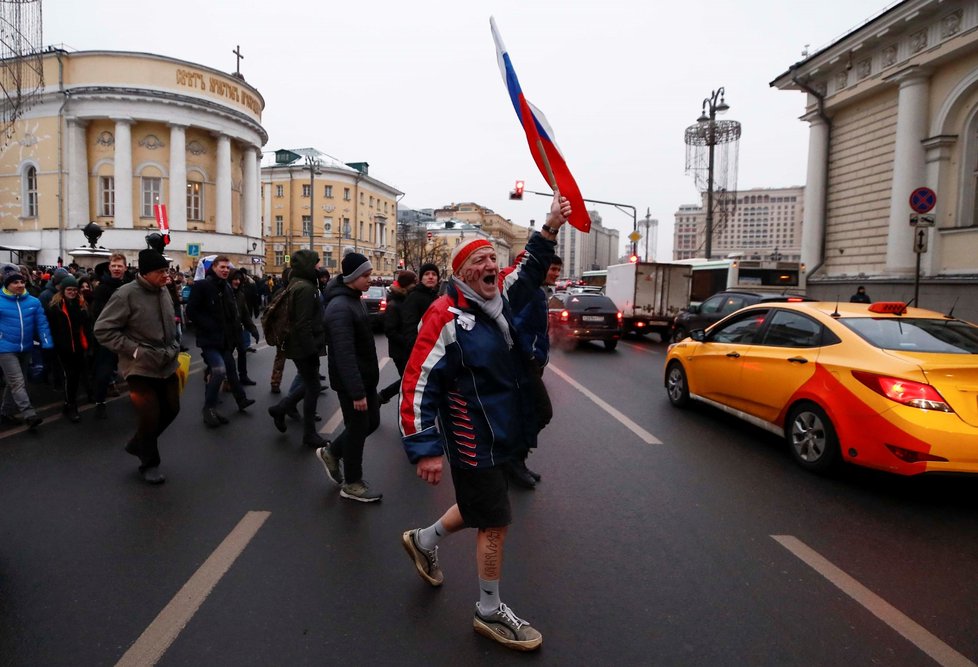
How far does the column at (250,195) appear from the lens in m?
44.4

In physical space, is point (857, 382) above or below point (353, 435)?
above

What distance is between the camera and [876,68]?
808 inches

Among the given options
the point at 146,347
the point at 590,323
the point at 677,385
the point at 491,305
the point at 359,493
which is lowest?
the point at 359,493

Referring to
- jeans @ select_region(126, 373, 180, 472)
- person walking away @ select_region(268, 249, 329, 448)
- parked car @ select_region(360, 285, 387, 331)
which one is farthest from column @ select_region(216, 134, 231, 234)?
jeans @ select_region(126, 373, 180, 472)

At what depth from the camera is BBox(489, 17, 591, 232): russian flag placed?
3.15 m

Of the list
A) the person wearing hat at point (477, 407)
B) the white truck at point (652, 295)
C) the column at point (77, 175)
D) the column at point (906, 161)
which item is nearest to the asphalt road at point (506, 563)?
the person wearing hat at point (477, 407)

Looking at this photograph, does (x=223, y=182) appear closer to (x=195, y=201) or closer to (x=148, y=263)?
(x=195, y=201)

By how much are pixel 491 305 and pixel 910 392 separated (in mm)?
3675

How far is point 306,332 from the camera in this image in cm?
597

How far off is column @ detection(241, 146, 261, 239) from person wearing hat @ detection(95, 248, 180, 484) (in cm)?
4200

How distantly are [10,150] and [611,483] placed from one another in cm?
4745

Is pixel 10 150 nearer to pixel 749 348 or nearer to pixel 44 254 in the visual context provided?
pixel 44 254

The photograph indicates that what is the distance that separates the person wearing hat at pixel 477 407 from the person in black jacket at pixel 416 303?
3.35 metres

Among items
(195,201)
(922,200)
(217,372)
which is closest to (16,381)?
(217,372)
